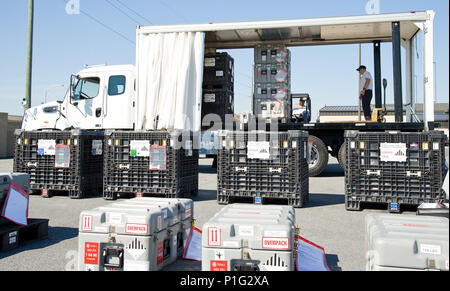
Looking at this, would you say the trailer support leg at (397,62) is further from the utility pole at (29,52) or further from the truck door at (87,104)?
the utility pole at (29,52)

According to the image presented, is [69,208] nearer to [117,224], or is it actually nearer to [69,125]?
[117,224]

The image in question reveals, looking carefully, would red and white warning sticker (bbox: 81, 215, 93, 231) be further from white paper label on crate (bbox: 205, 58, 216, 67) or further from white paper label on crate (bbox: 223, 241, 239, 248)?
white paper label on crate (bbox: 205, 58, 216, 67)

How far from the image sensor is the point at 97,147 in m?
8.87

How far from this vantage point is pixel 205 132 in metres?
11.1

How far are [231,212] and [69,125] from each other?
9.05 m

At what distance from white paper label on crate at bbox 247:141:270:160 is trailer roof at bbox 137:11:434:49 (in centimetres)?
375

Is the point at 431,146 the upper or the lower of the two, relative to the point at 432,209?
upper

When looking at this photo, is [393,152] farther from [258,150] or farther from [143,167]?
[143,167]

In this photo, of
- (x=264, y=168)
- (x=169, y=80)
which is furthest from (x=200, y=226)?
(x=169, y=80)

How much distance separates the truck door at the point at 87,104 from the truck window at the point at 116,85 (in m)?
0.23

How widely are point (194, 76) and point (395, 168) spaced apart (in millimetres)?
5234

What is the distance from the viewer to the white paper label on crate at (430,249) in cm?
253
